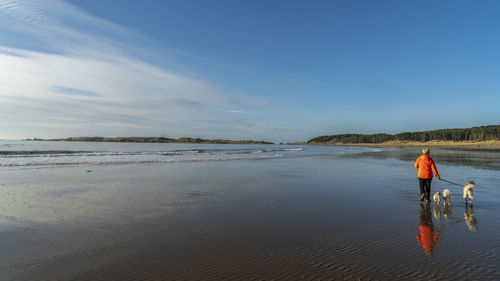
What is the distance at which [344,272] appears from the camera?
3877 mm

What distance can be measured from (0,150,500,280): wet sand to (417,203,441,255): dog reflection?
22mm

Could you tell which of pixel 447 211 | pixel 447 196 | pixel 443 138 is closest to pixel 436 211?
pixel 447 211

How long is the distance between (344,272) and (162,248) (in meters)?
3.21

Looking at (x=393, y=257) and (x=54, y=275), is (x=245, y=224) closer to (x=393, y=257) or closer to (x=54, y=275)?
(x=393, y=257)

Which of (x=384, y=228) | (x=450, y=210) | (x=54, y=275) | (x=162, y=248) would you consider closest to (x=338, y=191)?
(x=450, y=210)

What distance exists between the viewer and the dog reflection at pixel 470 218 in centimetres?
597

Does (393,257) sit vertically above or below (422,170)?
below

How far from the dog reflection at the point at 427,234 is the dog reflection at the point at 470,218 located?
755 millimetres

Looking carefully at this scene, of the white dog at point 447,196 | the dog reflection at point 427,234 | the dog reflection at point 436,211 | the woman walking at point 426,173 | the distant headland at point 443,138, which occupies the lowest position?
the dog reflection at point 436,211

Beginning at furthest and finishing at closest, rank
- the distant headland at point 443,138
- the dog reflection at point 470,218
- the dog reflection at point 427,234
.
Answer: the distant headland at point 443,138 < the dog reflection at point 470,218 < the dog reflection at point 427,234

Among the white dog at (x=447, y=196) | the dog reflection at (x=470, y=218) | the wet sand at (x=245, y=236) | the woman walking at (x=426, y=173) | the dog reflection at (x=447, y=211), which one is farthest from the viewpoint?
the woman walking at (x=426, y=173)

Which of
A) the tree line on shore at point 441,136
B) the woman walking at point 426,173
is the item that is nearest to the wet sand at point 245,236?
the woman walking at point 426,173

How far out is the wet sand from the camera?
395cm

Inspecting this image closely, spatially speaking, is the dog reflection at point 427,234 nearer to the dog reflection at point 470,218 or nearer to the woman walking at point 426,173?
the dog reflection at point 470,218
